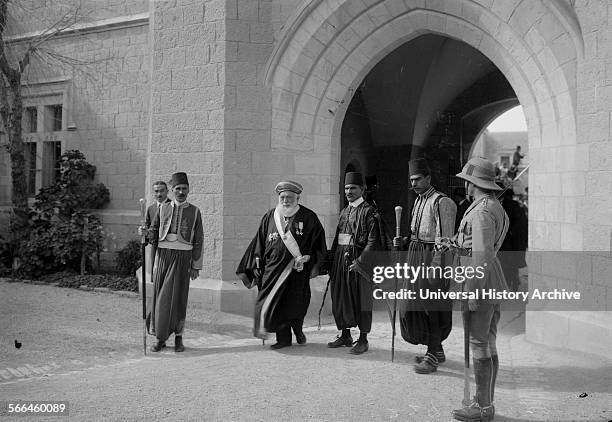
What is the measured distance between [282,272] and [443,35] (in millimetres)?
3561

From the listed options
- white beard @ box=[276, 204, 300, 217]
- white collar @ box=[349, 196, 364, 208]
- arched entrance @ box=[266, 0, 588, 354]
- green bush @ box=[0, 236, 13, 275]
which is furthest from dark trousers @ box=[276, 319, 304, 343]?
green bush @ box=[0, 236, 13, 275]

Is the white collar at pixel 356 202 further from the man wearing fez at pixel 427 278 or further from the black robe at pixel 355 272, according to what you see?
the man wearing fez at pixel 427 278

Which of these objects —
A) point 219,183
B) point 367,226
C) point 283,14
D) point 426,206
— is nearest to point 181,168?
point 219,183

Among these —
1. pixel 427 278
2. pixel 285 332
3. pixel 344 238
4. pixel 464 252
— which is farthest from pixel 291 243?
pixel 464 252

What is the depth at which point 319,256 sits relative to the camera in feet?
17.9

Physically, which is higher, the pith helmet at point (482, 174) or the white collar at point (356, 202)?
the pith helmet at point (482, 174)

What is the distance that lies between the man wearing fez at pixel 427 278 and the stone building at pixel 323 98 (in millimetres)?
1455

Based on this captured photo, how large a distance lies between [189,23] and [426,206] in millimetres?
4183

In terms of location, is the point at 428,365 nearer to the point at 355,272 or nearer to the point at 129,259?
the point at 355,272

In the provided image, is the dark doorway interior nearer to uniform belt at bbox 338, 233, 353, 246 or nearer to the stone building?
the stone building

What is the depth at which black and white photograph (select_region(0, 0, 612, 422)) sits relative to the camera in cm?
381

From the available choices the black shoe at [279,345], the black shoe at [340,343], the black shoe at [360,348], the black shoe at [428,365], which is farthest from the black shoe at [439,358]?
the black shoe at [279,345]

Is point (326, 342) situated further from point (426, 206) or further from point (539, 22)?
point (539, 22)

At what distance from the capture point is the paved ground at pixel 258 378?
12.0 ft
